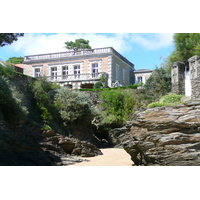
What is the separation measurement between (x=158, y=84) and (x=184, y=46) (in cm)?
266

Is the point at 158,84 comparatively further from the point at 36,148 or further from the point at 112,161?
the point at 36,148

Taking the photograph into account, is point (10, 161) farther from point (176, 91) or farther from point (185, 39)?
point (185, 39)

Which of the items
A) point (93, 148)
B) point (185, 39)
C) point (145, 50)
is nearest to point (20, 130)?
point (93, 148)

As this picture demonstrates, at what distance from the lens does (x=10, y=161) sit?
17.3 ft

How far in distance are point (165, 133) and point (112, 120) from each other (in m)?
8.21

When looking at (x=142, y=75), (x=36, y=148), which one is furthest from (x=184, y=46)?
(x=36, y=148)

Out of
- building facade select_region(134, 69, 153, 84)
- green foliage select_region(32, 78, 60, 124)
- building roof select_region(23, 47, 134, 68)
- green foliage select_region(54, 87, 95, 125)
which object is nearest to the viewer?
green foliage select_region(32, 78, 60, 124)

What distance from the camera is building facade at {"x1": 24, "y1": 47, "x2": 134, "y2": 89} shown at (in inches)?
672

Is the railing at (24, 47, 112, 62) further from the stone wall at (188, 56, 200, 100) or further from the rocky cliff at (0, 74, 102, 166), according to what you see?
the stone wall at (188, 56, 200, 100)

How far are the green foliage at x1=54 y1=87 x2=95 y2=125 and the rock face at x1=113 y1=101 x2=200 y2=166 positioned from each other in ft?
21.1

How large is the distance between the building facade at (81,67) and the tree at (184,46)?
187 inches

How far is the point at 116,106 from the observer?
14.3 meters

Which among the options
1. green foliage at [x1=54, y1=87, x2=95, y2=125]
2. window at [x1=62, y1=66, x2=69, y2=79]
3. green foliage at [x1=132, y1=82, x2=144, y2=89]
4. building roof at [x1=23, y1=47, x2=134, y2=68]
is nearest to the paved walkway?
green foliage at [x1=54, y1=87, x2=95, y2=125]
